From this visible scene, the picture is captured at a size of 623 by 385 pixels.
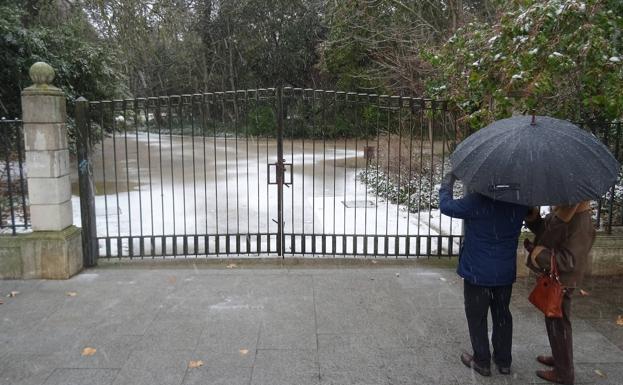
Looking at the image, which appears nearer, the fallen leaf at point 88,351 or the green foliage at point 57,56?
the fallen leaf at point 88,351

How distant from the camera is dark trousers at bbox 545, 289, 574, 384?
3.59m

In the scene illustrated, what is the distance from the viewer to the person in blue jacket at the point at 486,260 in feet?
11.5

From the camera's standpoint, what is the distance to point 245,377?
150 inches

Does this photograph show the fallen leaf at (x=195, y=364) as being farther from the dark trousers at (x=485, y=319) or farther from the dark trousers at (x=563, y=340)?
the dark trousers at (x=563, y=340)

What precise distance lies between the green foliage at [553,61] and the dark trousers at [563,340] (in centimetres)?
211

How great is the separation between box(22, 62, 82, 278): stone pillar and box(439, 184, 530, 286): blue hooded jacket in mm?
4372

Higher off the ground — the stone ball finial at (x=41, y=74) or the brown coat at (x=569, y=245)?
the stone ball finial at (x=41, y=74)

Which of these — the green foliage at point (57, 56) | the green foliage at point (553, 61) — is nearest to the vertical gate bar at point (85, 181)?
the green foliage at point (553, 61)

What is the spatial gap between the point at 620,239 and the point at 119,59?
13.8 m

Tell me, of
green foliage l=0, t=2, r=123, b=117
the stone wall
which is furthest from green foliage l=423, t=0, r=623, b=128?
green foliage l=0, t=2, r=123, b=117

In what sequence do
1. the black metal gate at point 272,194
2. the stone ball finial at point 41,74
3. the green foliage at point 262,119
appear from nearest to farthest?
the stone ball finial at point 41,74 < the black metal gate at point 272,194 < the green foliage at point 262,119

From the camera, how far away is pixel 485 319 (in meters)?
3.70

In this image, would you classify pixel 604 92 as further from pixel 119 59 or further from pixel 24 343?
pixel 119 59

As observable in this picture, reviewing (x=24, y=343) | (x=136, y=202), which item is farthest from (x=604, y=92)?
(x=136, y=202)
